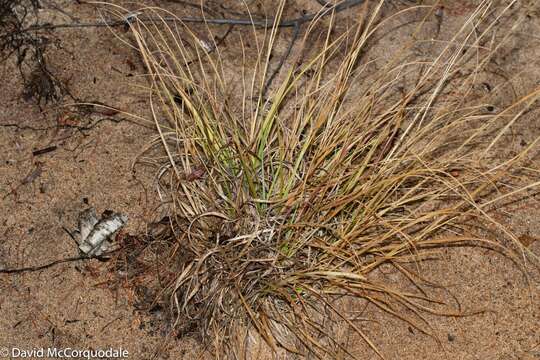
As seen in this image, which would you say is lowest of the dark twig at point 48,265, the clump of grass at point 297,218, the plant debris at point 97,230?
the dark twig at point 48,265

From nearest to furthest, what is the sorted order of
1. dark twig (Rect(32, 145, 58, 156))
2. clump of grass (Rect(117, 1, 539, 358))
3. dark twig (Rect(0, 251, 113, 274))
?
1. clump of grass (Rect(117, 1, 539, 358))
2. dark twig (Rect(0, 251, 113, 274))
3. dark twig (Rect(32, 145, 58, 156))

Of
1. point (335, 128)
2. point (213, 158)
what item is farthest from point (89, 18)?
point (335, 128)

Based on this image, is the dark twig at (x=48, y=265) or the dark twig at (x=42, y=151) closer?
the dark twig at (x=48, y=265)

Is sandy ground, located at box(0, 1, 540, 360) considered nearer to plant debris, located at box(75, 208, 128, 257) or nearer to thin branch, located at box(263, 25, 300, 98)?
plant debris, located at box(75, 208, 128, 257)

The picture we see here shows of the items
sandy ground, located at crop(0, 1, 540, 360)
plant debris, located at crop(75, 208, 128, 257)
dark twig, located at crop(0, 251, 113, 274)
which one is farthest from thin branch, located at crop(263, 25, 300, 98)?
dark twig, located at crop(0, 251, 113, 274)

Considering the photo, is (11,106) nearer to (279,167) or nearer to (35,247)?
(35,247)

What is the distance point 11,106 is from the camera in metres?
2.21

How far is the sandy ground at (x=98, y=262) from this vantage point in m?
1.84

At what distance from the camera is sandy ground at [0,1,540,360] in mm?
1836

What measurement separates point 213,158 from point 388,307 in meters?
0.59

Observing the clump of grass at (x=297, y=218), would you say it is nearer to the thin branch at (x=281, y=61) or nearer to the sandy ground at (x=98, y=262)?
the sandy ground at (x=98, y=262)

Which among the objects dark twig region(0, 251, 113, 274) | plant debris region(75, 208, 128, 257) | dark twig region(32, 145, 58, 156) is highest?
dark twig region(32, 145, 58, 156)

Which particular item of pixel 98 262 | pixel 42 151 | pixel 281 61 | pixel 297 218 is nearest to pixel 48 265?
pixel 98 262

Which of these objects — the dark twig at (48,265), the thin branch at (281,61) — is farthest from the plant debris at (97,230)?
the thin branch at (281,61)
